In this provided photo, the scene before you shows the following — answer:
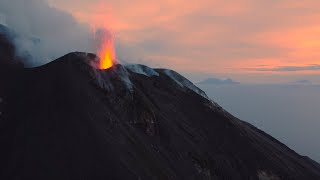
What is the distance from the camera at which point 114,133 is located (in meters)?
142

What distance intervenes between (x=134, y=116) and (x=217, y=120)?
119 ft

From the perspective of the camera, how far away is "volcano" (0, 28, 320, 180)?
13025cm

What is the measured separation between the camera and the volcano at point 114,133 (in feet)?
427

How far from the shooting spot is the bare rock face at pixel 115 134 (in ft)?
427

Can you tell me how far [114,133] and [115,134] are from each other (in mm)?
432

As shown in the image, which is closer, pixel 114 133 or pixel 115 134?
pixel 115 134

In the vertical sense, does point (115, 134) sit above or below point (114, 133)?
below

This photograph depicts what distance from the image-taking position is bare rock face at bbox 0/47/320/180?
130 m

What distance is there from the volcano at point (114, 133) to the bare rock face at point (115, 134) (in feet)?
0.82

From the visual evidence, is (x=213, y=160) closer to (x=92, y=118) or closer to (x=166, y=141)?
(x=166, y=141)

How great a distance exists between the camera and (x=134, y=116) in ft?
514

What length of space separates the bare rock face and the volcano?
25 centimetres

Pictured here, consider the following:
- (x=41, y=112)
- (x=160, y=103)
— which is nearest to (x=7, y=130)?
(x=41, y=112)

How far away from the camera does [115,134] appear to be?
14188 centimetres
